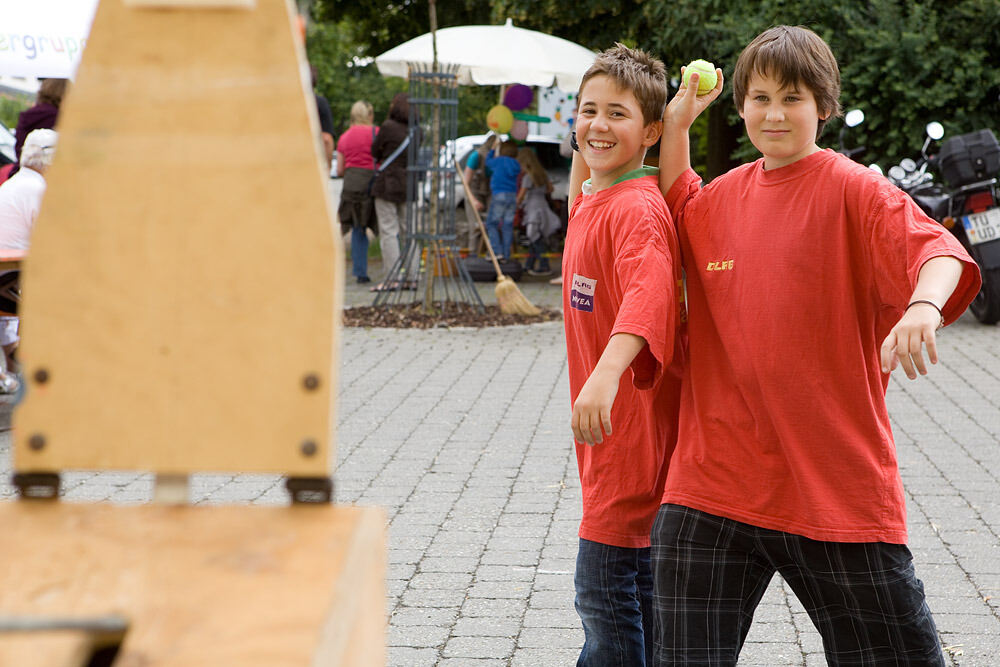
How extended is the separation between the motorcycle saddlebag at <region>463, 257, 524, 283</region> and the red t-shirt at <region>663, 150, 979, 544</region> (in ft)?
41.0

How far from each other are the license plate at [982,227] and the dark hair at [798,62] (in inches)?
314

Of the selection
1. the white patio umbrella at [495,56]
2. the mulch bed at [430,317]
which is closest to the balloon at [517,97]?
the white patio umbrella at [495,56]

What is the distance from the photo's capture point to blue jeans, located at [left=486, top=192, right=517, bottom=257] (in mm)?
15141

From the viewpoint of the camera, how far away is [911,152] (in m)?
11.7

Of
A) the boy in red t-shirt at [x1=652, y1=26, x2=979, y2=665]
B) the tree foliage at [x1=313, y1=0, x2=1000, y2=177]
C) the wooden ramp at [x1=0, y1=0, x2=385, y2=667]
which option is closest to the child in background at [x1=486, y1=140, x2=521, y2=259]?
the tree foliage at [x1=313, y1=0, x2=1000, y2=177]

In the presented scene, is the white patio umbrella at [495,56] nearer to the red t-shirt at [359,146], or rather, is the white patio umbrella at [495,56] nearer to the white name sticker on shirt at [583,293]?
the red t-shirt at [359,146]

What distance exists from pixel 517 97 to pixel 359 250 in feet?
10.4

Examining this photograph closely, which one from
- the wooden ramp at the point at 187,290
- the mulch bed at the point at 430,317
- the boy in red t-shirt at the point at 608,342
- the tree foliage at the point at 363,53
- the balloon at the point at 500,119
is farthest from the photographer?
the tree foliage at the point at 363,53

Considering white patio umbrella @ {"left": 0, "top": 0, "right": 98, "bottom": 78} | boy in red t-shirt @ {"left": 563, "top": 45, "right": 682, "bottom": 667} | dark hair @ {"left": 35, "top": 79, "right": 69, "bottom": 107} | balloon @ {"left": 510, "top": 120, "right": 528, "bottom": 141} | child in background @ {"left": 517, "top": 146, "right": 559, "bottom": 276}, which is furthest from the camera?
child in background @ {"left": 517, "top": 146, "right": 559, "bottom": 276}

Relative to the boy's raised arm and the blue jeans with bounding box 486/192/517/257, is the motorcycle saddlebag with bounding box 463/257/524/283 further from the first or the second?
the boy's raised arm

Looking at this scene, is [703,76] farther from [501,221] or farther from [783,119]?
[501,221]

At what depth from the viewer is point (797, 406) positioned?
7.95 ft

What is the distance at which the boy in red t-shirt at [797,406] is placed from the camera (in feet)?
7.79

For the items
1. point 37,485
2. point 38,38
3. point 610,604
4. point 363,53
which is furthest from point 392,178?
point 37,485
